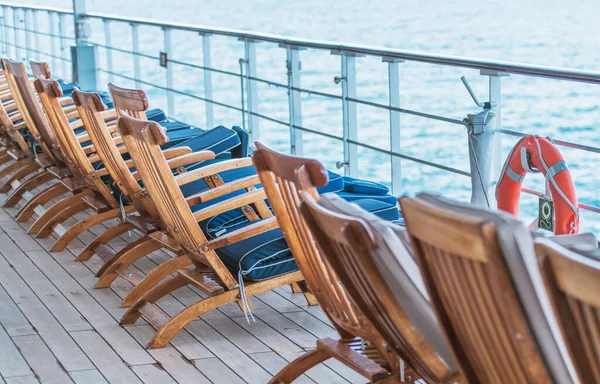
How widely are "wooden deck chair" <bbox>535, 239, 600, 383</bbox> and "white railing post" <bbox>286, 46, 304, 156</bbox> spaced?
3.57 m

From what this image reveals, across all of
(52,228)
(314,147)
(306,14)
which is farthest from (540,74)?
(306,14)

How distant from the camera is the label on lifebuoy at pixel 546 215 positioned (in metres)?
2.86

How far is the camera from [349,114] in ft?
14.5

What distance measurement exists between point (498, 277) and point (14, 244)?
3.25 m

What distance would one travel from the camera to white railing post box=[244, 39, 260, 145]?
5.18m

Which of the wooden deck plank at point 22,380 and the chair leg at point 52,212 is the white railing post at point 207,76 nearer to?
the chair leg at point 52,212

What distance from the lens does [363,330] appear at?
1.98 metres

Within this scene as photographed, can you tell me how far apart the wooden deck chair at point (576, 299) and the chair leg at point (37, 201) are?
361 cm

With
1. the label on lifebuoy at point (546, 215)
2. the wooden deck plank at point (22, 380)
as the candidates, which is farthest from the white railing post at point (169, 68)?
the wooden deck plank at point (22, 380)

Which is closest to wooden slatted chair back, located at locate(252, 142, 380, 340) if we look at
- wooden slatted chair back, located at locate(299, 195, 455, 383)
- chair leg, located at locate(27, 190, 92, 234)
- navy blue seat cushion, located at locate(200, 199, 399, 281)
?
wooden slatted chair back, located at locate(299, 195, 455, 383)

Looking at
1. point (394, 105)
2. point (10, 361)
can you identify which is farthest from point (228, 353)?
point (394, 105)

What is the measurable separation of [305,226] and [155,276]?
119 cm

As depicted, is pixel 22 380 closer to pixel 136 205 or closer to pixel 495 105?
pixel 136 205

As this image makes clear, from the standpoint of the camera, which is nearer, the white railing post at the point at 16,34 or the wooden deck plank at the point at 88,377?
the wooden deck plank at the point at 88,377
